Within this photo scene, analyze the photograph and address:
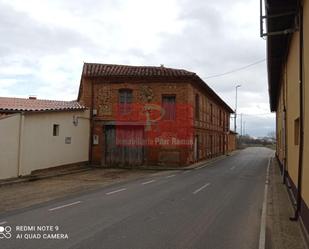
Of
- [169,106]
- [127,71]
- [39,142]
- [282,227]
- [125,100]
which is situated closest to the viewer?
[282,227]

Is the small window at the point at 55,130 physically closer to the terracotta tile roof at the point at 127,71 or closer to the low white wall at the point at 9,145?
the low white wall at the point at 9,145

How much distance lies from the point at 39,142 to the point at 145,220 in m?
13.2

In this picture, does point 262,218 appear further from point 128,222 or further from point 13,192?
point 13,192

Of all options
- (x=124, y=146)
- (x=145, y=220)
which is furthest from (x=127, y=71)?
(x=145, y=220)

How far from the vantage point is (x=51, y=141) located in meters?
22.5

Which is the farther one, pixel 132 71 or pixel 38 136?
pixel 132 71

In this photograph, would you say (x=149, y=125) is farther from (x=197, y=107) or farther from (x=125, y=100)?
(x=197, y=107)

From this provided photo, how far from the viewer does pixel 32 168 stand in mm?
20375

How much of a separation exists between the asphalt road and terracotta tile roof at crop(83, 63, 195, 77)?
14872mm

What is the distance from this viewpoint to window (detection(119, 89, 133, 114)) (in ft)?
93.9

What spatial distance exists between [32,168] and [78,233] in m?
13.3

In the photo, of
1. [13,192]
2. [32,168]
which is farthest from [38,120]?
[13,192]

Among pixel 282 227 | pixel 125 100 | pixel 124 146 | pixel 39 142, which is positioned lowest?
pixel 282 227

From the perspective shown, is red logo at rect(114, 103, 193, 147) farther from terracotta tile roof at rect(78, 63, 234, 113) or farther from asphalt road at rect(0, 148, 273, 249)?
asphalt road at rect(0, 148, 273, 249)
